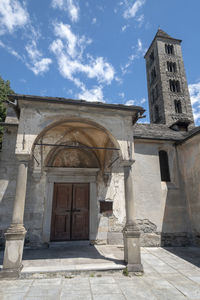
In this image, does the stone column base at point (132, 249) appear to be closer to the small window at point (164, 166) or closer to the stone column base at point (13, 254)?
the stone column base at point (13, 254)

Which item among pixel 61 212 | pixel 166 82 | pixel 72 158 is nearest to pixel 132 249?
pixel 61 212

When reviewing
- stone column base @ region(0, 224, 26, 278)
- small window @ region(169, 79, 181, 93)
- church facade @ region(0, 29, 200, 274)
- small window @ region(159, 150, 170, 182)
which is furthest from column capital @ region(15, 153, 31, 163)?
small window @ region(169, 79, 181, 93)

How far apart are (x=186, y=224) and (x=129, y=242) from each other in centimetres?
433

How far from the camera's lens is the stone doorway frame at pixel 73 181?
273 inches

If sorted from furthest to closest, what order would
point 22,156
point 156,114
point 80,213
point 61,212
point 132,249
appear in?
point 156,114 → point 80,213 → point 61,212 → point 22,156 → point 132,249

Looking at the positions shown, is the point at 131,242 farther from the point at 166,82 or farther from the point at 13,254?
the point at 166,82

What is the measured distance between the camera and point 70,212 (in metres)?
7.28

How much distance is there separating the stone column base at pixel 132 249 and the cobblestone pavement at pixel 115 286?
0.79 ft

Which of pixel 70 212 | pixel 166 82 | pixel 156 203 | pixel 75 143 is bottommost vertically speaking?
pixel 70 212

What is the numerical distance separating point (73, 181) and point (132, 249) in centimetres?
373

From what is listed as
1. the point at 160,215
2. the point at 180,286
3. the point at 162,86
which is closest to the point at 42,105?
the point at 180,286

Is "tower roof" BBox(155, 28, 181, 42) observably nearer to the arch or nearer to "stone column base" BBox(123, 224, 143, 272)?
the arch

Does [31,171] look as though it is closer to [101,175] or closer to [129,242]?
[101,175]

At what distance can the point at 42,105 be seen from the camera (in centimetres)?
533
